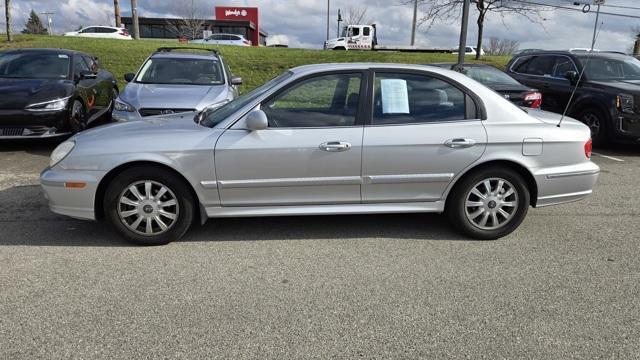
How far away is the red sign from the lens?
55062mm

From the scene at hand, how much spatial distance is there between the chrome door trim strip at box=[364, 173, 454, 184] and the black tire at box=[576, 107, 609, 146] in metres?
5.79

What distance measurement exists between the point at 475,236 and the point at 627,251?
1242 mm

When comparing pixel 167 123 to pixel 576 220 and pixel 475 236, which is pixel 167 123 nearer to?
pixel 475 236

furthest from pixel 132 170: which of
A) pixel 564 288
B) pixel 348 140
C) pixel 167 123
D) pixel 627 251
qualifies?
pixel 627 251

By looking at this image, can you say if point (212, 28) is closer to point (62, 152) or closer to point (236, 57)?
point (236, 57)

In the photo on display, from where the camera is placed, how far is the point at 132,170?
4.05 m

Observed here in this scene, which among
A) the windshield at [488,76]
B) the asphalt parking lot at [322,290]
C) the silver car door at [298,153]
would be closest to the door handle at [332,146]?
the silver car door at [298,153]

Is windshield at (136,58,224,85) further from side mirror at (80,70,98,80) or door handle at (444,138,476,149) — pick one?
door handle at (444,138,476,149)

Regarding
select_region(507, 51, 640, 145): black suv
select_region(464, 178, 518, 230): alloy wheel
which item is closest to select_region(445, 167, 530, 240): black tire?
select_region(464, 178, 518, 230): alloy wheel

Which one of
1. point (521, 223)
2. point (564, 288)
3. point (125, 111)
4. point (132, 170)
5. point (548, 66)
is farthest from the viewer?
point (548, 66)

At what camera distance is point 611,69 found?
9.27 m

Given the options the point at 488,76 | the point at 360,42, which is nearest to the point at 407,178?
the point at 488,76

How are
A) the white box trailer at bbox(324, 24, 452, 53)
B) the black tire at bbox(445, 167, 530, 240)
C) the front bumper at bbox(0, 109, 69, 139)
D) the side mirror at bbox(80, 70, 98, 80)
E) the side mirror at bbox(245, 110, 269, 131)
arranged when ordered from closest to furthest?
the side mirror at bbox(245, 110, 269, 131) → the black tire at bbox(445, 167, 530, 240) → the front bumper at bbox(0, 109, 69, 139) → the side mirror at bbox(80, 70, 98, 80) → the white box trailer at bbox(324, 24, 452, 53)

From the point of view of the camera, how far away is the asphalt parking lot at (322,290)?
9.25 feet
